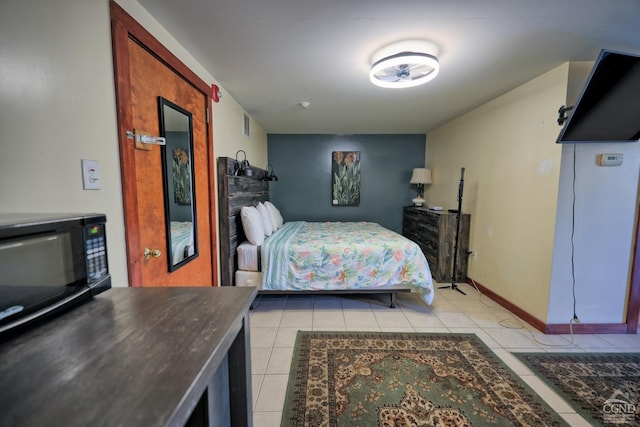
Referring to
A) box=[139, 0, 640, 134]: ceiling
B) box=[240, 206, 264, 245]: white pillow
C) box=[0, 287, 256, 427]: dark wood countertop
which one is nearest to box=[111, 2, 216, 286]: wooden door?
box=[139, 0, 640, 134]: ceiling

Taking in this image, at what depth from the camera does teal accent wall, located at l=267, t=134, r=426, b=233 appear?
188 inches

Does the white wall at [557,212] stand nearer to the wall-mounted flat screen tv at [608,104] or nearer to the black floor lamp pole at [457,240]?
the wall-mounted flat screen tv at [608,104]

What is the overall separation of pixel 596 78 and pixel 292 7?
1.93 meters

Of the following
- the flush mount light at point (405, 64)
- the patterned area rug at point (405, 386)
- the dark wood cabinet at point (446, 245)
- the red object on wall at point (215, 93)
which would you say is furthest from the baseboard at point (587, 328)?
the red object on wall at point (215, 93)

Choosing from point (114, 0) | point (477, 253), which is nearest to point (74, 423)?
point (114, 0)

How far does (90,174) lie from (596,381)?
10.5 feet

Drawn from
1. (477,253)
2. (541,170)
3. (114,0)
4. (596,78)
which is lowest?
(477,253)

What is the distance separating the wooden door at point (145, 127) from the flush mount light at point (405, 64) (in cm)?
147

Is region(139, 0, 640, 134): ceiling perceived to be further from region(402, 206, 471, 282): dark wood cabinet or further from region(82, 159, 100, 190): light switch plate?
region(402, 206, 471, 282): dark wood cabinet

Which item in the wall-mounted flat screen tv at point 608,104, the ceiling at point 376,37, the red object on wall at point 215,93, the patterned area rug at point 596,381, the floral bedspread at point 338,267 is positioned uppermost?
the ceiling at point 376,37

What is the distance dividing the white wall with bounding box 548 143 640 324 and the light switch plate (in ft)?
10.5

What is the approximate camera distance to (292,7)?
55.6 inches

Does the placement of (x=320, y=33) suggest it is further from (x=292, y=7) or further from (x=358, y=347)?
(x=358, y=347)

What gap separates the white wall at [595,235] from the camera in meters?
2.08
